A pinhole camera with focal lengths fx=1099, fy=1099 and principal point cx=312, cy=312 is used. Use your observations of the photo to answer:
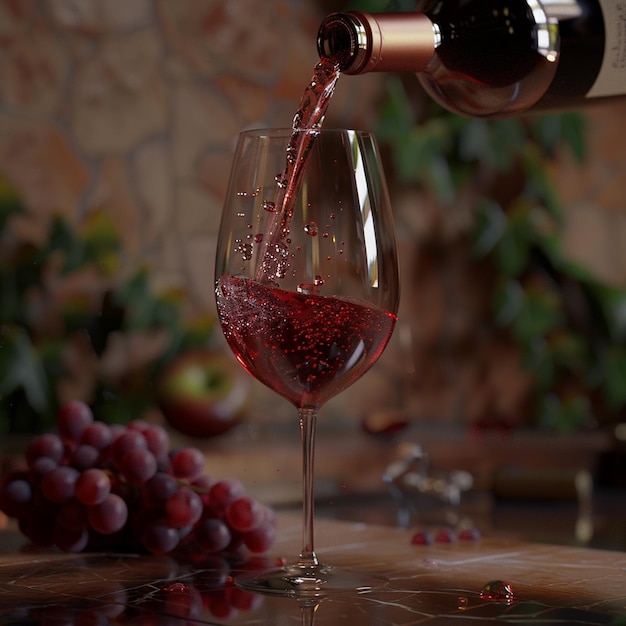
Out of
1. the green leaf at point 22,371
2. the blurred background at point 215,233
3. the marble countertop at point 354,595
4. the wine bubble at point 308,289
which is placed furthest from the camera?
the blurred background at point 215,233

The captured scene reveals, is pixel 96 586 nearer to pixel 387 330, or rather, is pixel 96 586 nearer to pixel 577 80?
pixel 387 330

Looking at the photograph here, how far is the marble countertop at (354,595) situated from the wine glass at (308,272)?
5 centimetres

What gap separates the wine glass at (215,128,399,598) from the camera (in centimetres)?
72

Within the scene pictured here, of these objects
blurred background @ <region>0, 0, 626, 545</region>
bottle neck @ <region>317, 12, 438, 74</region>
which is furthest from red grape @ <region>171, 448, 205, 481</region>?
blurred background @ <region>0, 0, 626, 545</region>

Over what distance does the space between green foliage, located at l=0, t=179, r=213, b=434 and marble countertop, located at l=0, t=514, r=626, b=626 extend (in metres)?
1.10

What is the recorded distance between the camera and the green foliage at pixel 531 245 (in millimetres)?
3021

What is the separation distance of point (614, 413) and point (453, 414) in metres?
0.49

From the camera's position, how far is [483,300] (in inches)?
126

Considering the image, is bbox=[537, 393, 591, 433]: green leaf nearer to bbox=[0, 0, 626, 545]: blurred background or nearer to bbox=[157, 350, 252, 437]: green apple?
bbox=[0, 0, 626, 545]: blurred background

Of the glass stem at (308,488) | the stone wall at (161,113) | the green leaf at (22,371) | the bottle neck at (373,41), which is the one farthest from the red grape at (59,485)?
the stone wall at (161,113)

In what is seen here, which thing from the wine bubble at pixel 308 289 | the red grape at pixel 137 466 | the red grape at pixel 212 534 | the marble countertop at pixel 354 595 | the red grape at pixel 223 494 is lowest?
the marble countertop at pixel 354 595

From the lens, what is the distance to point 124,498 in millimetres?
858

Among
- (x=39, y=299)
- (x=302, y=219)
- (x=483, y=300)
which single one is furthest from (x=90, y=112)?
(x=302, y=219)

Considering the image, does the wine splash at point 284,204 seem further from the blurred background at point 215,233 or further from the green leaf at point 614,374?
the green leaf at point 614,374
